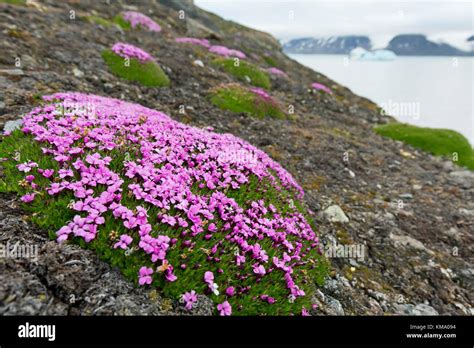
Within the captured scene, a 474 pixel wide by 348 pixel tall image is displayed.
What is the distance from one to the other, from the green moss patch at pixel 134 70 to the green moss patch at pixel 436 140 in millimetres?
16382

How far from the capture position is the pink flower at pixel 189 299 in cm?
393

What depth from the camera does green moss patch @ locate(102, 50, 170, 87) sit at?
14923mm

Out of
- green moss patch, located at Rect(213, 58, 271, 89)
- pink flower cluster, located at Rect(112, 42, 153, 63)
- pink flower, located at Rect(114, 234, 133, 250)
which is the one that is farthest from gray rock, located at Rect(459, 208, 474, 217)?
green moss patch, located at Rect(213, 58, 271, 89)

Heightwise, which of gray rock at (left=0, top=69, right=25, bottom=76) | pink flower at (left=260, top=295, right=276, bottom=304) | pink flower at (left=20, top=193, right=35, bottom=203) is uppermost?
gray rock at (left=0, top=69, right=25, bottom=76)

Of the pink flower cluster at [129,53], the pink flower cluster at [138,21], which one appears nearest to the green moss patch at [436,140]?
the pink flower cluster at [129,53]

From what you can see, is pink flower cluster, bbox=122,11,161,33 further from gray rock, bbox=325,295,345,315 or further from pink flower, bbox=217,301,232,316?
pink flower, bbox=217,301,232,316

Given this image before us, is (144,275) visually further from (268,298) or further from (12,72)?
(12,72)

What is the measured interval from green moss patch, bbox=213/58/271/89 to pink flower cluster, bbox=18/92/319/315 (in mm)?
16837

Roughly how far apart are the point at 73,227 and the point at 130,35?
21970mm

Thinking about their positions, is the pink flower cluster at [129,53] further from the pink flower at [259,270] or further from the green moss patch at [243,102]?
the pink flower at [259,270]

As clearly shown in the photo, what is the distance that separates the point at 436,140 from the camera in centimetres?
2205
